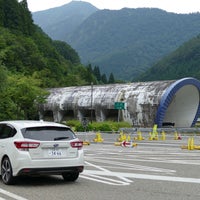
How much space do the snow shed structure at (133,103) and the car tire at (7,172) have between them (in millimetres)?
43671

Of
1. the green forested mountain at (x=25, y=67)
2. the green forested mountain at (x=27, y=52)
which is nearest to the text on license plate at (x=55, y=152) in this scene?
the green forested mountain at (x=25, y=67)

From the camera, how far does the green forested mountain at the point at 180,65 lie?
12681 centimetres

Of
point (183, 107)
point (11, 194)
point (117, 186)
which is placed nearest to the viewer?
point (11, 194)

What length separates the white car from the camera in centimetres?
898

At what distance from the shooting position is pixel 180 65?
132m

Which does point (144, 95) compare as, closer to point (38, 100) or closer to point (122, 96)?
point (122, 96)

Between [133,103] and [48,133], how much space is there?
46442mm

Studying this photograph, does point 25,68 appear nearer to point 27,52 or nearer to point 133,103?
point 27,52

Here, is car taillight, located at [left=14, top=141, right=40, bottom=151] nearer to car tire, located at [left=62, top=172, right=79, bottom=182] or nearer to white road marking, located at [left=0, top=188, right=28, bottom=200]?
white road marking, located at [left=0, top=188, right=28, bottom=200]

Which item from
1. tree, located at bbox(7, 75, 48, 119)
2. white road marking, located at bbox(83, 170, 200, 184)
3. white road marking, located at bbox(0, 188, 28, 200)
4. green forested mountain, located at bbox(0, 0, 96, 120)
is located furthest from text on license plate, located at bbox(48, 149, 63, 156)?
tree, located at bbox(7, 75, 48, 119)

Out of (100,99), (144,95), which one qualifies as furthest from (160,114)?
(100,99)

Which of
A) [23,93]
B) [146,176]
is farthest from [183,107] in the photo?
[146,176]

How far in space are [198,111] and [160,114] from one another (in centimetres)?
1257

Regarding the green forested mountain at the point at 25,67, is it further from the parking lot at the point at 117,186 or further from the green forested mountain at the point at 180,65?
the green forested mountain at the point at 180,65
